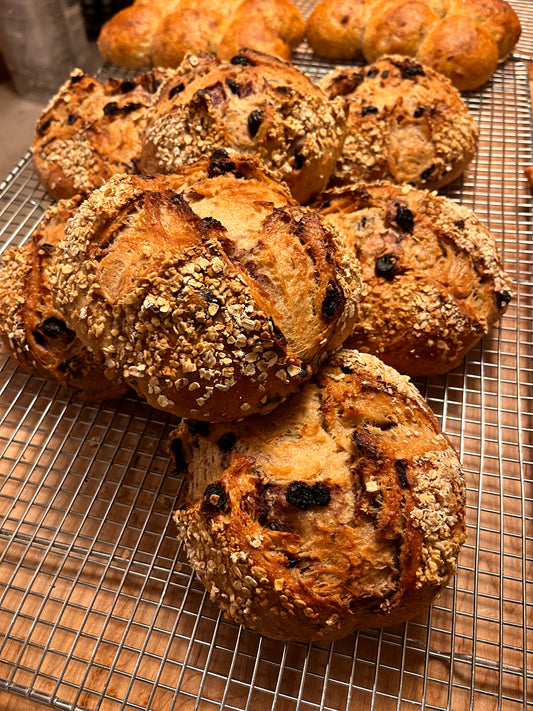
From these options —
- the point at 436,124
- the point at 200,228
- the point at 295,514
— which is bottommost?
the point at 295,514

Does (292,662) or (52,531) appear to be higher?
(52,531)

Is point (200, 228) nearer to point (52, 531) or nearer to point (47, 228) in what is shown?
point (47, 228)

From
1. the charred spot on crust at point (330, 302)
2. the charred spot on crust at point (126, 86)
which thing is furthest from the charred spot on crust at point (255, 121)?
the charred spot on crust at point (126, 86)

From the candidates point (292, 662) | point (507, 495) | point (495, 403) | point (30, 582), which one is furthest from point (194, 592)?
point (495, 403)

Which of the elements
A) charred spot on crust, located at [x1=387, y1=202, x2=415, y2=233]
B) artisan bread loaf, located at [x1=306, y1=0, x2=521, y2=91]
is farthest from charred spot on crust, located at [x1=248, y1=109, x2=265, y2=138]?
artisan bread loaf, located at [x1=306, y1=0, x2=521, y2=91]

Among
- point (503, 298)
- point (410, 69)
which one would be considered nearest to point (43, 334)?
point (503, 298)

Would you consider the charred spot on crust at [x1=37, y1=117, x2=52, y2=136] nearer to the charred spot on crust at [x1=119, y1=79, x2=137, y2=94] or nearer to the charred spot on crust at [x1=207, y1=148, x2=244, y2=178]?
the charred spot on crust at [x1=119, y1=79, x2=137, y2=94]

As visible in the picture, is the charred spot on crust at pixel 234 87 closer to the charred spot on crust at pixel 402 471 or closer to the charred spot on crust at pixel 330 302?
the charred spot on crust at pixel 330 302

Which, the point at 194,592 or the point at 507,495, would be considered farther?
the point at 507,495
